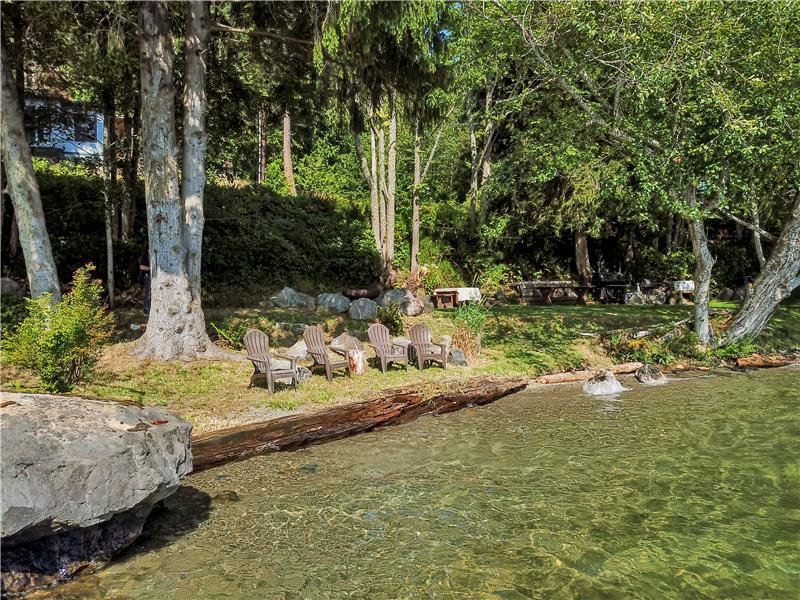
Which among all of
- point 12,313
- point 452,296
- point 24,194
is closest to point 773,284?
point 452,296

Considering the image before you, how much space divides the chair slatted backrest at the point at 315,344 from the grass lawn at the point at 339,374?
0.39 m

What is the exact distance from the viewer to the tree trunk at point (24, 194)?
9391 mm

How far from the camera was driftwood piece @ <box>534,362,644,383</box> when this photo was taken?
10.7m

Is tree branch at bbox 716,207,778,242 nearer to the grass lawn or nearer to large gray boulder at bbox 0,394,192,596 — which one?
the grass lawn

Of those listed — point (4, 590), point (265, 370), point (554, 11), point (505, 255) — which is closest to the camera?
point (4, 590)

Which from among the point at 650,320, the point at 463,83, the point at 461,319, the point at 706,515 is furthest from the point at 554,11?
the point at 706,515

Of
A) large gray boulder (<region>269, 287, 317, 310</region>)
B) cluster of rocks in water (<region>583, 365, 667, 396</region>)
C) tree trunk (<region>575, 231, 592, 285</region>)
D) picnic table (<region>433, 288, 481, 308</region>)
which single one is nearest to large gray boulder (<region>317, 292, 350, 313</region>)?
large gray boulder (<region>269, 287, 317, 310</region>)

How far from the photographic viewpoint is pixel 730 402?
891 cm

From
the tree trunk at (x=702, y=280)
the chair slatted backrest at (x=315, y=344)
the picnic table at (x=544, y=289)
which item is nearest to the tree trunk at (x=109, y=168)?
the chair slatted backrest at (x=315, y=344)

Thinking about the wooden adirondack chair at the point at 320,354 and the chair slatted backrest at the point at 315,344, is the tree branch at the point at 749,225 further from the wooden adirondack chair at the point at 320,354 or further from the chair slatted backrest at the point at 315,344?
the chair slatted backrest at the point at 315,344

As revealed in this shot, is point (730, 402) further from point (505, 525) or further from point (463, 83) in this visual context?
point (463, 83)

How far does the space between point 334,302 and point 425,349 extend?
4.79 m

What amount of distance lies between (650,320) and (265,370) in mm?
10185

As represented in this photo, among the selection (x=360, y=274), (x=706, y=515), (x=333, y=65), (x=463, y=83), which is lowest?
(x=706, y=515)
